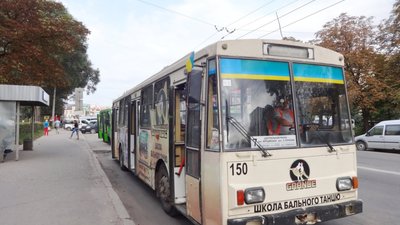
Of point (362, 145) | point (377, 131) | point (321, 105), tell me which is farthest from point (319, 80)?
point (362, 145)

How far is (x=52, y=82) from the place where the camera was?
18.7 meters

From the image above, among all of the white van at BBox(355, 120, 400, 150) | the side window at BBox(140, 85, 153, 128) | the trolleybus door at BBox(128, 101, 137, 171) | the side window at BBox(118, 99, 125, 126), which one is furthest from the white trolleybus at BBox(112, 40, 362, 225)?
the white van at BBox(355, 120, 400, 150)

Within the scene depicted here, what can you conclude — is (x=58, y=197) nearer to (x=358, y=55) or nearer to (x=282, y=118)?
(x=282, y=118)

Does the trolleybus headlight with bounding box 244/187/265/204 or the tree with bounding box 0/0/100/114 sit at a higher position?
the tree with bounding box 0/0/100/114

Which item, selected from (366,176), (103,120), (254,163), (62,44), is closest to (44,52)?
(62,44)

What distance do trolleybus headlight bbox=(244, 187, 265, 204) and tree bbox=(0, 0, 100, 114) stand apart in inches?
590

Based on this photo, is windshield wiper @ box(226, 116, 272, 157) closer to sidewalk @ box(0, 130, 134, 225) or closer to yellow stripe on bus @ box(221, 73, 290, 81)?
yellow stripe on bus @ box(221, 73, 290, 81)

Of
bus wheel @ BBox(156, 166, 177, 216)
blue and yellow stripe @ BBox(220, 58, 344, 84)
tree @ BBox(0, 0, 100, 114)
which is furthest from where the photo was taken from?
tree @ BBox(0, 0, 100, 114)

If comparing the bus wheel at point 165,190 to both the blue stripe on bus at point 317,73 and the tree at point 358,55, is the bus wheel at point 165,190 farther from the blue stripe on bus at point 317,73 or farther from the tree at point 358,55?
the tree at point 358,55

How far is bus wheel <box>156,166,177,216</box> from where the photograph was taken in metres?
7.10

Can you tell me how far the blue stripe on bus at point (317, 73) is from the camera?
531 centimetres

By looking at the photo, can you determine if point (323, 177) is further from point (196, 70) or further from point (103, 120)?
point (103, 120)

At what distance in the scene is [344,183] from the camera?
538 centimetres

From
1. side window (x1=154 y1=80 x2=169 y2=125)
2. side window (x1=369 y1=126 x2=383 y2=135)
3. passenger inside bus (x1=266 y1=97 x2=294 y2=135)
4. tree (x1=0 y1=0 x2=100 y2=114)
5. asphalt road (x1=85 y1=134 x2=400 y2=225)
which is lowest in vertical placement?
asphalt road (x1=85 y1=134 x2=400 y2=225)
